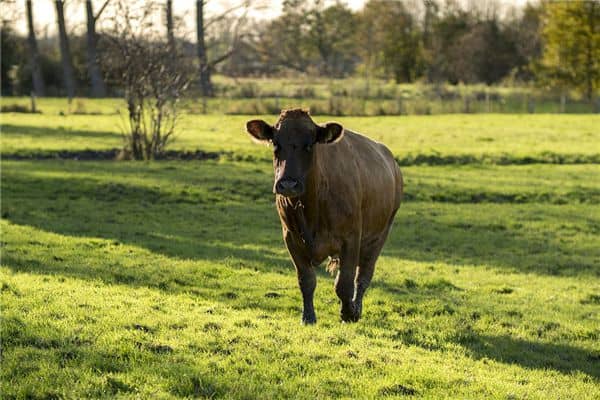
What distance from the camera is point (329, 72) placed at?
9038 cm

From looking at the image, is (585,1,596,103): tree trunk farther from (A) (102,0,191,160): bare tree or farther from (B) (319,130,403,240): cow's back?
(B) (319,130,403,240): cow's back

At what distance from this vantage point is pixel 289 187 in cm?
828

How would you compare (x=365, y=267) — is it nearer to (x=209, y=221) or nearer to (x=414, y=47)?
(x=209, y=221)

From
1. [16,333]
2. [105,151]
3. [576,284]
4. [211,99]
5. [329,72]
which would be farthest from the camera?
[329,72]

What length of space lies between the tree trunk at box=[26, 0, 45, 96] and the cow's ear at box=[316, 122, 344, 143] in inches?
2228

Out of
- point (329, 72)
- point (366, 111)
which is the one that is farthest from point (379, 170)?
point (329, 72)

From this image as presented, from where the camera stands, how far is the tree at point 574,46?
226 ft

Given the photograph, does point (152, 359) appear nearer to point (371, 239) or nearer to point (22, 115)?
point (371, 239)

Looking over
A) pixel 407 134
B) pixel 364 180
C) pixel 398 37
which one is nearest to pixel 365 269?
pixel 364 180

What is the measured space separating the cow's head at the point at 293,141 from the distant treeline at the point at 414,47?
6188 centimetres

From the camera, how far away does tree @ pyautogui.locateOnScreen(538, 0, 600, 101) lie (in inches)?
2714

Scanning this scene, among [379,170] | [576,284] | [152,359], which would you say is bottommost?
[576,284]

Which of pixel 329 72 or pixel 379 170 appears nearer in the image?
pixel 379 170

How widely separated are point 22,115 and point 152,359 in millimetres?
44903
